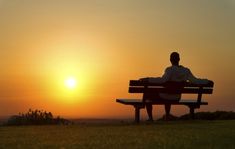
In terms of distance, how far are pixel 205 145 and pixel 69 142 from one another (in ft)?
8.11

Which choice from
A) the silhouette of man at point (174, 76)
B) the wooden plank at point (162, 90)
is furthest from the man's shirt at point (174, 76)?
the wooden plank at point (162, 90)

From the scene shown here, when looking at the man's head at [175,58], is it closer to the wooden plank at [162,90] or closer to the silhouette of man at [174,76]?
the silhouette of man at [174,76]

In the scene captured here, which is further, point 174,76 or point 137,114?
point 137,114

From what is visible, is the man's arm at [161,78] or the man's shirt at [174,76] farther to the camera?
the man's shirt at [174,76]

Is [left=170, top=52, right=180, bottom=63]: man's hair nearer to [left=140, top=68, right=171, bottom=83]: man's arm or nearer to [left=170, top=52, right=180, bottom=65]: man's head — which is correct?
[left=170, top=52, right=180, bottom=65]: man's head

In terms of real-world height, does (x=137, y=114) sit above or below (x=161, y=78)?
below

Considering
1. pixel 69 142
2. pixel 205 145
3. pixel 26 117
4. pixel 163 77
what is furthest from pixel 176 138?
pixel 26 117

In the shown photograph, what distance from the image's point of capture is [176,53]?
1617 centimetres

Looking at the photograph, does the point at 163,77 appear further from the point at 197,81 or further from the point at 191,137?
the point at 191,137

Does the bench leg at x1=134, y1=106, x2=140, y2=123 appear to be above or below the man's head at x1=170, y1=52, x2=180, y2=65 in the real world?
below

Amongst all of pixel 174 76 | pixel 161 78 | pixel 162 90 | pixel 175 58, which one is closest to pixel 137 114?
pixel 162 90

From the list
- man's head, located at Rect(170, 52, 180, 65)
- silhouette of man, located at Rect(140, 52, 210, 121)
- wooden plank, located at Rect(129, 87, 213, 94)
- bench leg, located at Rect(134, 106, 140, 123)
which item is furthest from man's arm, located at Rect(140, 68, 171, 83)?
bench leg, located at Rect(134, 106, 140, 123)

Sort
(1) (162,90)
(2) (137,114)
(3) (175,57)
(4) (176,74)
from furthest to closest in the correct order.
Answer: (2) (137,114) → (3) (175,57) → (4) (176,74) → (1) (162,90)

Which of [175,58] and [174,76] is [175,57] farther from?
[174,76]
